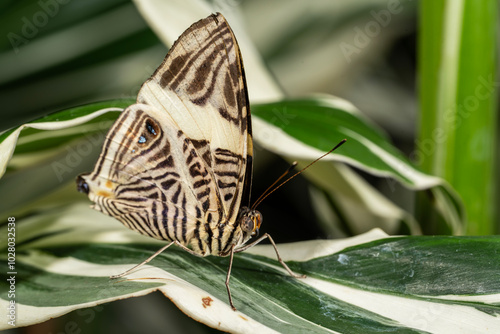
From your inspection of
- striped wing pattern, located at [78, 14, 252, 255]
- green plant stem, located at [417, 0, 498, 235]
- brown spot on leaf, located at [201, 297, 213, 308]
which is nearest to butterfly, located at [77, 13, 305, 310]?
striped wing pattern, located at [78, 14, 252, 255]

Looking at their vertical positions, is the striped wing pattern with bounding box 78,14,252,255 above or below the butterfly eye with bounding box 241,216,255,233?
above

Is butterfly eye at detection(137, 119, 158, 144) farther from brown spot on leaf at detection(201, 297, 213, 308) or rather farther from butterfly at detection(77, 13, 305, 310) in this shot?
brown spot on leaf at detection(201, 297, 213, 308)

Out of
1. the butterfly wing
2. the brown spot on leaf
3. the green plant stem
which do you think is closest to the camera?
the brown spot on leaf

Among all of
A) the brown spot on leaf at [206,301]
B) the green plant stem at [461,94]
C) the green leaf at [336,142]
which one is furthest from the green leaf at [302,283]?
the green plant stem at [461,94]

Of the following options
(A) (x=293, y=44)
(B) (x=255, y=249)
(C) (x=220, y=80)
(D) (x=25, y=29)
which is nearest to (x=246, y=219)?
(B) (x=255, y=249)

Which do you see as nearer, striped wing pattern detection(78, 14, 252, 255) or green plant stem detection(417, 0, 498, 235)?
striped wing pattern detection(78, 14, 252, 255)

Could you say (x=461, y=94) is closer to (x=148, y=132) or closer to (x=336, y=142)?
(x=336, y=142)

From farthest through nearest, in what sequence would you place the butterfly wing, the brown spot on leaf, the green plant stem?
the green plant stem
the butterfly wing
the brown spot on leaf

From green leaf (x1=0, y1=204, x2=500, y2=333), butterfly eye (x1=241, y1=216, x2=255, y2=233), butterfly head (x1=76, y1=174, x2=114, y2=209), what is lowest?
green leaf (x1=0, y1=204, x2=500, y2=333)
